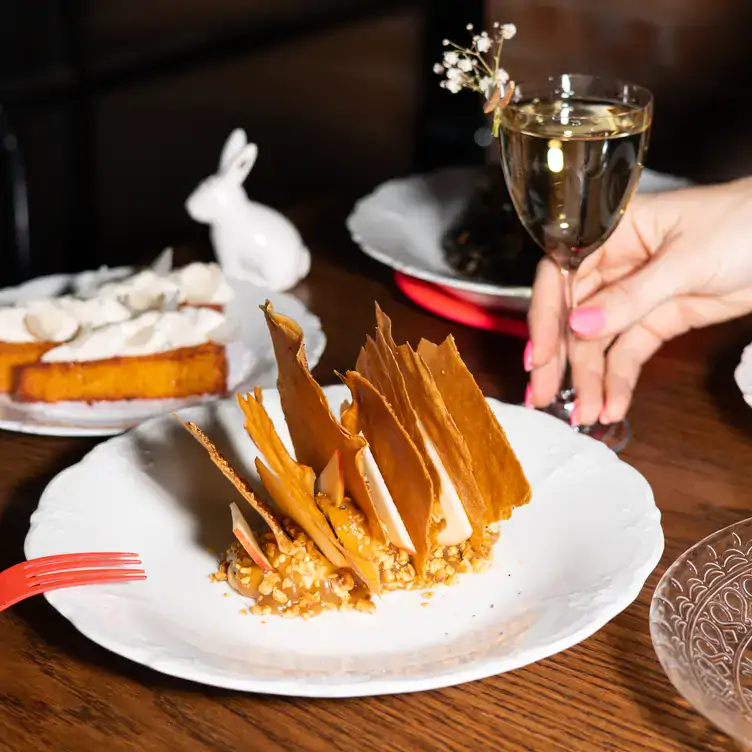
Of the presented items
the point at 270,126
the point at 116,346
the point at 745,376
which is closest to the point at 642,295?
the point at 745,376

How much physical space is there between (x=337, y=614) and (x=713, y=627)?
11.5 inches

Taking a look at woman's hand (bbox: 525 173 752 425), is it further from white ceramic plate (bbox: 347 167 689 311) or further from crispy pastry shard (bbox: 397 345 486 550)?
crispy pastry shard (bbox: 397 345 486 550)

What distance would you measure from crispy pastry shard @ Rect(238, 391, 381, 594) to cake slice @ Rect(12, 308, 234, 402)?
1.63ft

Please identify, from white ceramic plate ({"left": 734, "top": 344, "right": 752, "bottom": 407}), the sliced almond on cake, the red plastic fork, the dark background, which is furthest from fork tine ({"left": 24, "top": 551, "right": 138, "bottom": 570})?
the dark background

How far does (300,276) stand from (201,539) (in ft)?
2.47

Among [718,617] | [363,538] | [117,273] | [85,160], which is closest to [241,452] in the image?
[363,538]

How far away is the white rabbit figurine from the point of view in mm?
1636

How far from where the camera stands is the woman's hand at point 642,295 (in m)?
1.24

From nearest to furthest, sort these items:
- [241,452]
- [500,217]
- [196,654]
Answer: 1. [196,654]
2. [241,452]
3. [500,217]

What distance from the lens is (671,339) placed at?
1.45 meters

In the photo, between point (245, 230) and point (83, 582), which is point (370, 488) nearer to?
point (83, 582)

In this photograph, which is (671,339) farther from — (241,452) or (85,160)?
(85,160)

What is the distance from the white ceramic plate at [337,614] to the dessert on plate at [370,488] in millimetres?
23

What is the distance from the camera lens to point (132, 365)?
1360 millimetres
